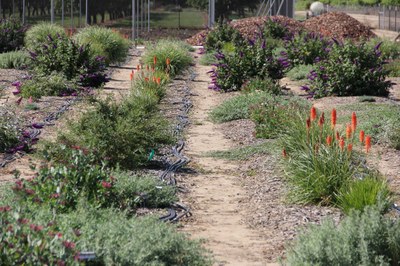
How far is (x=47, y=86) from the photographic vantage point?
1819 centimetres

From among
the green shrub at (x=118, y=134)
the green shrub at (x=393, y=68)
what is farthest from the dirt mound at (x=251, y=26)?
the green shrub at (x=118, y=134)

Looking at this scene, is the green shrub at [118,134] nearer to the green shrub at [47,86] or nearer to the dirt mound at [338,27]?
the green shrub at [47,86]

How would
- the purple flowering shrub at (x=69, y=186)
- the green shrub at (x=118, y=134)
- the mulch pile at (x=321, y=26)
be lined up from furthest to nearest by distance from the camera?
the mulch pile at (x=321, y=26) → the green shrub at (x=118, y=134) → the purple flowering shrub at (x=69, y=186)

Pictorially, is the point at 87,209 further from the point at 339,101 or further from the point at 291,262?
the point at 339,101

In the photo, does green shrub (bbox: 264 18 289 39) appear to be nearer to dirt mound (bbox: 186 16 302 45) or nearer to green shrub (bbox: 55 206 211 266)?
dirt mound (bbox: 186 16 302 45)

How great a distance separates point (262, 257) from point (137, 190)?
1.67 m

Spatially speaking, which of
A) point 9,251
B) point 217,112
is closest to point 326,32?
point 217,112

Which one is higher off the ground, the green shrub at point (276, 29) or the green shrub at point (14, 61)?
the green shrub at point (276, 29)

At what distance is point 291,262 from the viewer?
6.27m

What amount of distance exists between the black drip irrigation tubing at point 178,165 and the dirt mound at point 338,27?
18946 millimetres

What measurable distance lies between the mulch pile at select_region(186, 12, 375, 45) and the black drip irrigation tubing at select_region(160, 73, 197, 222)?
16.6 meters

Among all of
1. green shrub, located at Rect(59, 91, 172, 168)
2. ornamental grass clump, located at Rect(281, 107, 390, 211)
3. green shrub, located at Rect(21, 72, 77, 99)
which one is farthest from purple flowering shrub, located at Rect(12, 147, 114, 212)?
green shrub, located at Rect(21, 72, 77, 99)

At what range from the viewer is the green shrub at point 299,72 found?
2186 centimetres

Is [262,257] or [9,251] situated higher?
[9,251]
